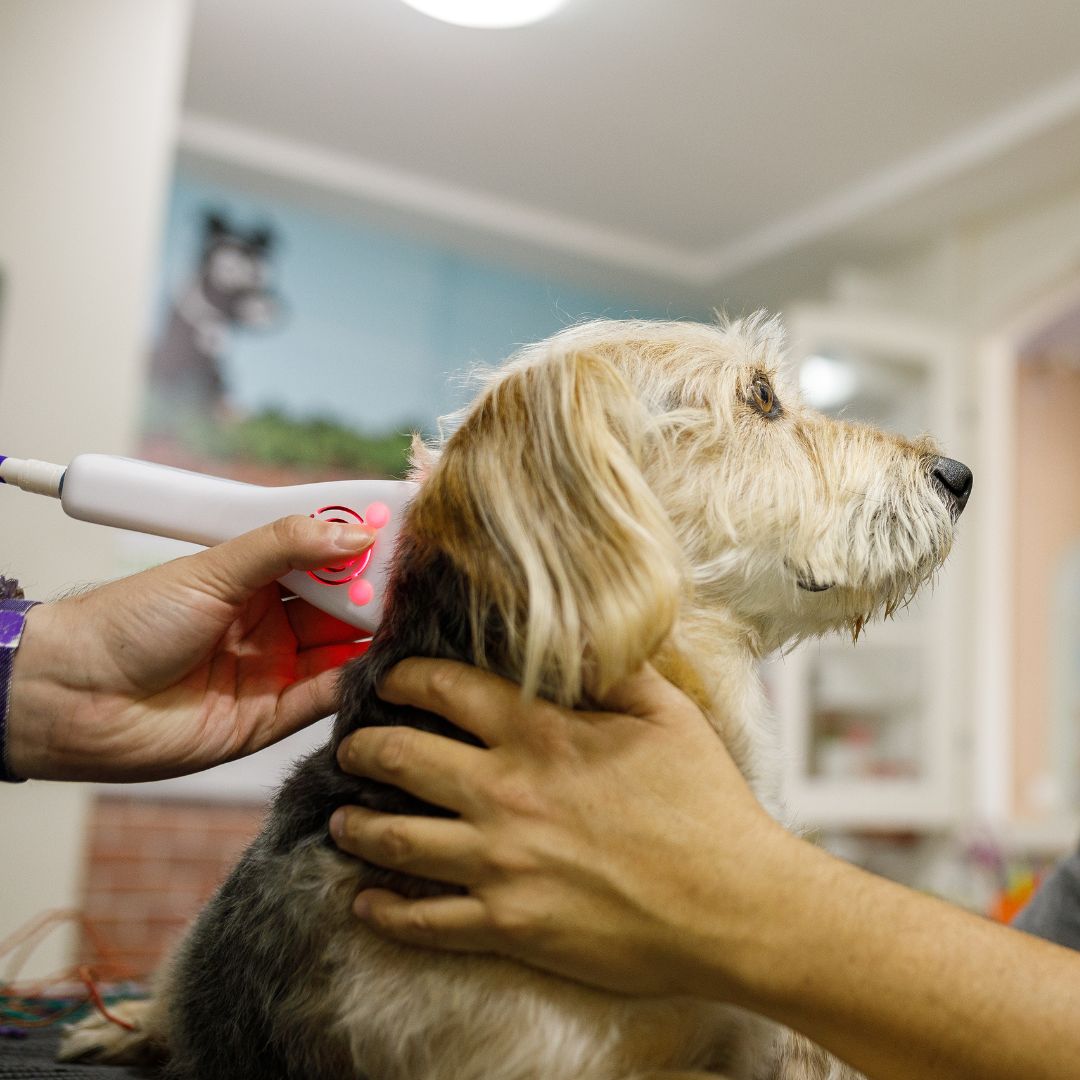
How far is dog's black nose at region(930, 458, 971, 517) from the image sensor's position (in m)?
1.10

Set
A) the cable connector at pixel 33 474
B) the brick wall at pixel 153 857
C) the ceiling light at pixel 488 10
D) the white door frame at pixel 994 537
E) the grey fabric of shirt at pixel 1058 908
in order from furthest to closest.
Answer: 1. the white door frame at pixel 994 537
2. the brick wall at pixel 153 857
3. the ceiling light at pixel 488 10
4. the grey fabric of shirt at pixel 1058 908
5. the cable connector at pixel 33 474

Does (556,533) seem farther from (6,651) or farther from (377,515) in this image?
(6,651)

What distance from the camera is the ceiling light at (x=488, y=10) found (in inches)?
123

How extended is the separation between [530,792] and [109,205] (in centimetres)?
236

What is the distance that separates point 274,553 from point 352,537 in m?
0.07

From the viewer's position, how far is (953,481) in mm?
1108

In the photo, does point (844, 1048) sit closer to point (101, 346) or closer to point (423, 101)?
point (101, 346)

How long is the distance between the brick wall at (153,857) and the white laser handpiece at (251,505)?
10.3ft

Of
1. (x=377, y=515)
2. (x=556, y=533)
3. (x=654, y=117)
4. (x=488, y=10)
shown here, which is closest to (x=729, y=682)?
(x=556, y=533)

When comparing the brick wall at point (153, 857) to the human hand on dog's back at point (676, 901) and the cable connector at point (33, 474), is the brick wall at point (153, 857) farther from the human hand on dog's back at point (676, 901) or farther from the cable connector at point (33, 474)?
the human hand on dog's back at point (676, 901)

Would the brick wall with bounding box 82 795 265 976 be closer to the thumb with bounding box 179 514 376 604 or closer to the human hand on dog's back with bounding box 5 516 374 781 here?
the human hand on dog's back with bounding box 5 516 374 781

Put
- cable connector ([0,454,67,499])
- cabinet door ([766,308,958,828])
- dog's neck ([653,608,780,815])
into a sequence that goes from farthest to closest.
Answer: cabinet door ([766,308,958,828]) → cable connector ([0,454,67,499]) → dog's neck ([653,608,780,815])

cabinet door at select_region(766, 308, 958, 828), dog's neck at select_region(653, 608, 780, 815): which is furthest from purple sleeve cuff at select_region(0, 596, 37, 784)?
cabinet door at select_region(766, 308, 958, 828)

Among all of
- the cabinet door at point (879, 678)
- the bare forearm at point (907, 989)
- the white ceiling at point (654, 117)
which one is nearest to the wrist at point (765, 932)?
the bare forearm at point (907, 989)
